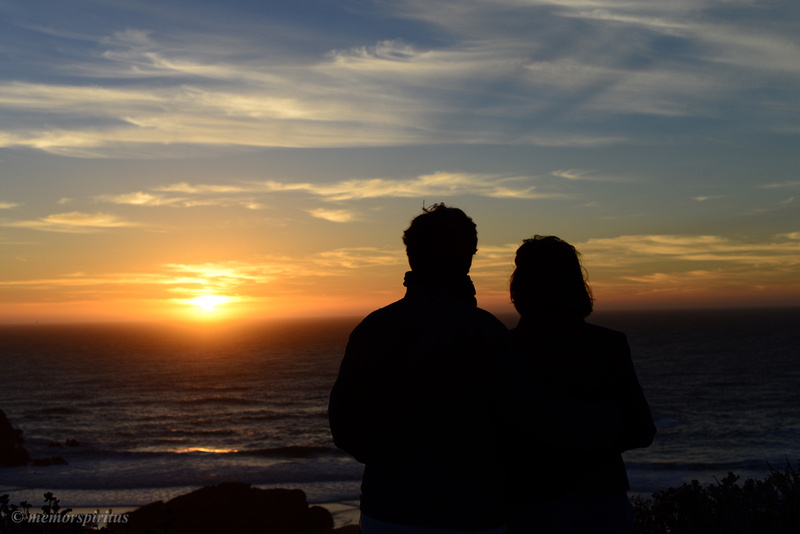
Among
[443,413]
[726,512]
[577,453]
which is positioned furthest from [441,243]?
[726,512]

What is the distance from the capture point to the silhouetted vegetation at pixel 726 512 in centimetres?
476

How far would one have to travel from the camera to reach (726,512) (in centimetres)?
487

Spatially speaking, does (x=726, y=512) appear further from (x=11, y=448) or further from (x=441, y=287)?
(x=11, y=448)

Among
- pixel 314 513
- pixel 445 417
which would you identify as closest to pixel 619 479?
pixel 445 417

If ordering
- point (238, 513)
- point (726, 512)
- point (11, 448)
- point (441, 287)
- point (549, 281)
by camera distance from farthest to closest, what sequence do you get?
point (11, 448)
point (238, 513)
point (726, 512)
point (549, 281)
point (441, 287)

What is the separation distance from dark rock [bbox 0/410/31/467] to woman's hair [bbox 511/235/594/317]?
35.0m

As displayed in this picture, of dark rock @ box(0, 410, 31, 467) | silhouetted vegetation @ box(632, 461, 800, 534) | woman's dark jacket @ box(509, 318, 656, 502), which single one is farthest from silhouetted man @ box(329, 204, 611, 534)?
dark rock @ box(0, 410, 31, 467)

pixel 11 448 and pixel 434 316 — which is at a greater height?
pixel 434 316

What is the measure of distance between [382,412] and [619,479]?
101cm

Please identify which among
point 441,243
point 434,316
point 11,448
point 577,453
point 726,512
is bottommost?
point 11,448

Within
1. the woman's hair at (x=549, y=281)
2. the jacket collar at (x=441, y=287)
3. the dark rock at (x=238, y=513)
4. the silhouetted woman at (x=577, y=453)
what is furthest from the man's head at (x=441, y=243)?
the dark rock at (x=238, y=513)

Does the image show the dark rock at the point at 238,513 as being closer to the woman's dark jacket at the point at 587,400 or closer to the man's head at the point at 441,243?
the woman's dark jacket at the point at 587,400

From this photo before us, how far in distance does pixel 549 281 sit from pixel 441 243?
52cm

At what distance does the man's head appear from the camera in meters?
2.34
